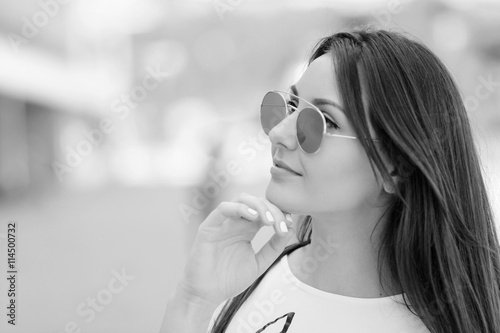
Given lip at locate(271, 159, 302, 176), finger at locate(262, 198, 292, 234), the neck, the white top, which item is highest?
lip at locate(271, 159, 302, 176)

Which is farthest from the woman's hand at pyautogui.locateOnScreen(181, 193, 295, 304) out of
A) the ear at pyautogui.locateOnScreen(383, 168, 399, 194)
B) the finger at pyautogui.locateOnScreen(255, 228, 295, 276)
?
the ear at pyautogui.locateOnScreen(383, 168, 399, 194)

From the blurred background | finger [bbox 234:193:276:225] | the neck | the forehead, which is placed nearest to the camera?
finger [bbox 234:193:276:225]

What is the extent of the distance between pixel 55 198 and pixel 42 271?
457 millimetres

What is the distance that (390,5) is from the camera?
95.5 inches

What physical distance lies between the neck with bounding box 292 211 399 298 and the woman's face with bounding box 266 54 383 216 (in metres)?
0.08

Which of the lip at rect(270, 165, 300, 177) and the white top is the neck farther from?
the lip at rect(270, 165, 300, 177)

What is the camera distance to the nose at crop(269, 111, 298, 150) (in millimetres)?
1315

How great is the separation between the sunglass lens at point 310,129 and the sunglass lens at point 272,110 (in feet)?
0.37

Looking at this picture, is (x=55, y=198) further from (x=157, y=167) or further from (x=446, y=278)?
(x=446, y=278)

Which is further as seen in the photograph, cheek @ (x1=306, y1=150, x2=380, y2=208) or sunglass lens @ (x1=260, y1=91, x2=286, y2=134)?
sunglass lens @ (x1=260, y1=91, x2=286, y2=134)

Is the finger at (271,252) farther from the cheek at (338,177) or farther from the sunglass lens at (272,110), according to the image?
the sunglass lens at (272,110)

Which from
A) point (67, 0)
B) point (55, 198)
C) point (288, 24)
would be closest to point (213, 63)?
point (288, 24)

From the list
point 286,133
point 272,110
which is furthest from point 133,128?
point 286,133

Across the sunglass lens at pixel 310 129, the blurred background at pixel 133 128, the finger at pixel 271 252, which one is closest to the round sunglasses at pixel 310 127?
the sunglass lens at pixel 310 129
